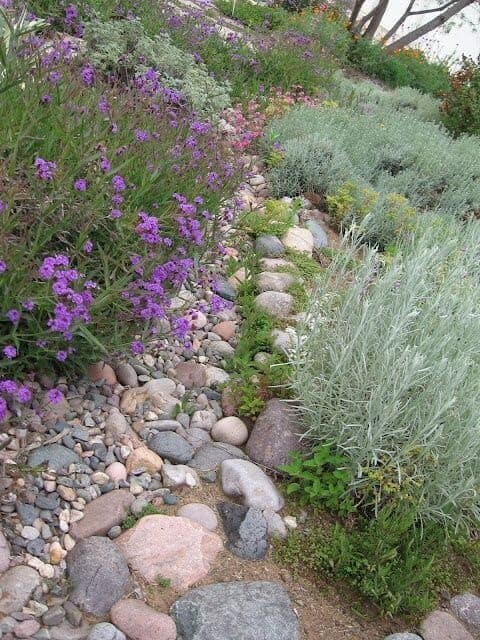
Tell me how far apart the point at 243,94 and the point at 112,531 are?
209 inches

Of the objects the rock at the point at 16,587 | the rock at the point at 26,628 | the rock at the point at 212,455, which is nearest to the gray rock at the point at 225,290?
the rock at the point at 212,455

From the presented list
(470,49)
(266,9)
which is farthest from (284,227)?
(470,49)

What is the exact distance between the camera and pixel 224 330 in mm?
3684

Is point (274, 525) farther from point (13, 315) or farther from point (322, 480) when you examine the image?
point (13, 315)

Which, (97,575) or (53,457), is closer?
(97,575)

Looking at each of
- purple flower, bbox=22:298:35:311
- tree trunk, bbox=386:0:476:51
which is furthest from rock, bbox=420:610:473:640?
tree trunk, bbox=386:0:476:51

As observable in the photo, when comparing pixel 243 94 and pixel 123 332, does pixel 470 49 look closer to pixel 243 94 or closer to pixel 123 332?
A: pixel 243 94

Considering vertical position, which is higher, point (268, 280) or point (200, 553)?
point (268, 280)

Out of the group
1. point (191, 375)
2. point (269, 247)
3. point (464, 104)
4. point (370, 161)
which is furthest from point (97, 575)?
point (464, 104)

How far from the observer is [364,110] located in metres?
8.42

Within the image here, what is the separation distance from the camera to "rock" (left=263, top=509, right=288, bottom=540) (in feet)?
8.65

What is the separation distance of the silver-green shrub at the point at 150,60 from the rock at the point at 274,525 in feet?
11.3

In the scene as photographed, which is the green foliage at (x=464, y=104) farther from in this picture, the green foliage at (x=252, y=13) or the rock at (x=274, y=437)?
the rock at (x=274, y=437)

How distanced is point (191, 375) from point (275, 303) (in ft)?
2.82
